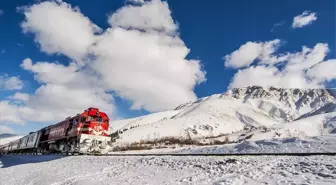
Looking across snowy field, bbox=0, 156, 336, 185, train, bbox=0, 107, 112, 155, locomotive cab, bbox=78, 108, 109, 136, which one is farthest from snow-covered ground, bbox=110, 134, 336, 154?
locomotive cab, bbox=78, 108, 109, 136

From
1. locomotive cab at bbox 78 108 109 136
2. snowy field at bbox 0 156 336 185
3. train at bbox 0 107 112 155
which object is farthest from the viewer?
locomotive cab at bbox 78 108 109 136

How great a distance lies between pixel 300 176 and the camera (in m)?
8.54

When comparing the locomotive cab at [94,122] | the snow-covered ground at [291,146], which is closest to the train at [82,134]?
the locomotive cab at [94,122]

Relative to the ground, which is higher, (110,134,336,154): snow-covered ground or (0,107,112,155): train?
(0,107,112,155): train

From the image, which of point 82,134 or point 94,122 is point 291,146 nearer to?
point 82,134

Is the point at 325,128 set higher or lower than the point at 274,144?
higher

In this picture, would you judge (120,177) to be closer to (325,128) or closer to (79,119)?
(79,119)

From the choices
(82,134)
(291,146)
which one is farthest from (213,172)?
(82,134)

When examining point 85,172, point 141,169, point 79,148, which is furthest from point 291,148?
point 79,148

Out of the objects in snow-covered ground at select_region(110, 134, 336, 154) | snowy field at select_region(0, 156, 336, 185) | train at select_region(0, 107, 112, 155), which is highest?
train at select_region(0, 107, 112, 155)

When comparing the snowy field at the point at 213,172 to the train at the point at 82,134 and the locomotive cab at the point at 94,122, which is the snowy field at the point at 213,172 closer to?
the train at the point at 82,134

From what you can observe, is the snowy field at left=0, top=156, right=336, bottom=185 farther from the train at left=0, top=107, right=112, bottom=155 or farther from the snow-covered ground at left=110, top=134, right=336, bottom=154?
the train at left=0, top=107, right=112, bottom=155

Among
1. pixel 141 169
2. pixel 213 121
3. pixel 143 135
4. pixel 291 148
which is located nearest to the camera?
pixel 141 169

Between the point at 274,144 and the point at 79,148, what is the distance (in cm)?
1679
